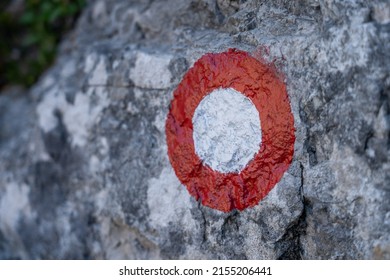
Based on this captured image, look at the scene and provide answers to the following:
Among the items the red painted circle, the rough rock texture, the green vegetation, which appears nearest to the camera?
the rough rock texture

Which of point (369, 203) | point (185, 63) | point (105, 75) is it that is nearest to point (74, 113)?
point (105, 75)

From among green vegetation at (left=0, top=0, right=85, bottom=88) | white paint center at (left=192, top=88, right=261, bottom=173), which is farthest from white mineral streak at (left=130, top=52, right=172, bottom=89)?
green vegetation at (left=0, top=0, right=85, bottom=88)

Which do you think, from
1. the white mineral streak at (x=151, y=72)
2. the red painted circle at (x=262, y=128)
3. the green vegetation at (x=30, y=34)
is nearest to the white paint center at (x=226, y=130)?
the red painted circle at (x=262, y=128)

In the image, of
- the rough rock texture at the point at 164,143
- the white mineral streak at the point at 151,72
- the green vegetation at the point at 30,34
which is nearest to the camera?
the rough rock texture at the point at 164,143

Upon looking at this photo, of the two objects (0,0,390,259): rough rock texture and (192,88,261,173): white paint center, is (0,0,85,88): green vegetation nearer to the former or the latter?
(0,0,390,259): rough rock texture

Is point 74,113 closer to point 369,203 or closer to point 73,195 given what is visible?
point 73,195

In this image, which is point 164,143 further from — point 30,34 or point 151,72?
point 30,34

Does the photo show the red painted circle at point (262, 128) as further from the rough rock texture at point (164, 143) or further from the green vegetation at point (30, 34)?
the green vegetation at point (30, 34)

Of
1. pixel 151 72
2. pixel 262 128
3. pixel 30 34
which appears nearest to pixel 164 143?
pixel 151 72
